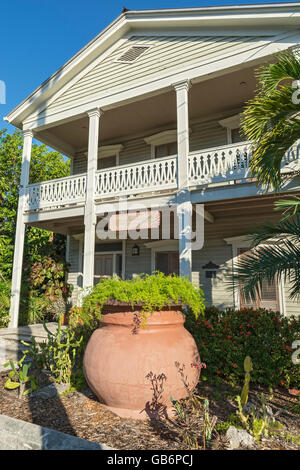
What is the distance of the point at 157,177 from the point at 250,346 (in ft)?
15.1

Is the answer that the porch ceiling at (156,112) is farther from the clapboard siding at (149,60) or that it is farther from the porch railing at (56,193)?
the porch railing at (56,193)

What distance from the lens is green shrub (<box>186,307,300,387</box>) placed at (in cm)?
397

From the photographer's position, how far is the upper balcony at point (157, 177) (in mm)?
6453

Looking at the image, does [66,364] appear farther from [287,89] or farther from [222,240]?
[222,240]

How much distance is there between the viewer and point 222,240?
852cm

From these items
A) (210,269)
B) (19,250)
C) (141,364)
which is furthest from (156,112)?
(141,364)

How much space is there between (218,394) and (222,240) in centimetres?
544

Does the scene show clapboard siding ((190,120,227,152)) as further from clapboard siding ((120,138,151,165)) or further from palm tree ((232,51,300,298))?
palm tree ((232,51,300,298))

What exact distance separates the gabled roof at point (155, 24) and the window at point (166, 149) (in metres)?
3.20

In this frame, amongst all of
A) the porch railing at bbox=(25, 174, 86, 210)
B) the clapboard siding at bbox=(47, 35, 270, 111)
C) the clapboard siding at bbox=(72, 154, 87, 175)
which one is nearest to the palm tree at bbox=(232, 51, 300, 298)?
the clapboard siding at bbox=(47, 35, 270, 111)

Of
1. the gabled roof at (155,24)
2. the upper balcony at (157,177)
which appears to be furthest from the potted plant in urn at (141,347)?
the gabled roof at (155,24)

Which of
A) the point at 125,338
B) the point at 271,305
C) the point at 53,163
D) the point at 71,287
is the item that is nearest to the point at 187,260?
the point at 271,305

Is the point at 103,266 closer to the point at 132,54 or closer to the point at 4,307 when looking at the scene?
the point at 4,307

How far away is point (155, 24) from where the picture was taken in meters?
7.84
